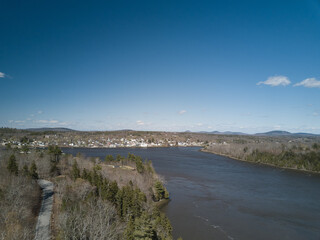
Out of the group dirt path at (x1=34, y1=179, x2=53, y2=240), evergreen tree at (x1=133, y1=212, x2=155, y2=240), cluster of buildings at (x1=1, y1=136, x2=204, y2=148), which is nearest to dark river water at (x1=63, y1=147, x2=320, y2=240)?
evergreen tree at (x1=133, y1=212, x2=155, y2=240)

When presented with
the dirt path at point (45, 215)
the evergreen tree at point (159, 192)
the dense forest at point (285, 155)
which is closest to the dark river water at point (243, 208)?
the evergreen tree at point (159, 192)

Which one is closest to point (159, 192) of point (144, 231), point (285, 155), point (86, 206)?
point (86, 206)

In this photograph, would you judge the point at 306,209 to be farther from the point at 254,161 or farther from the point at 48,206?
the point at 254,161

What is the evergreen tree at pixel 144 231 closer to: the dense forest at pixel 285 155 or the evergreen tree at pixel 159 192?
the evergreen tree at pixel 159 192

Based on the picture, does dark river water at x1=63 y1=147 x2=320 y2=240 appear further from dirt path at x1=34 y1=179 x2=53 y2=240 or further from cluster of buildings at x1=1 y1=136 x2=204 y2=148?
cluster of buildings at x1=1 y1=136 x2=204 y2=148

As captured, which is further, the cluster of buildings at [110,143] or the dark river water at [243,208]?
the cluster of buildings at [110,143]

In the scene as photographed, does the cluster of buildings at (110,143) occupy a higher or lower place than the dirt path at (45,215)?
higher

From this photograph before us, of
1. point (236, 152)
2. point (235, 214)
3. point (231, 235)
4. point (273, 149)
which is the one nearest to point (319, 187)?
point (235, 214)

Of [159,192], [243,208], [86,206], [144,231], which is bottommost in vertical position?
[243,208]

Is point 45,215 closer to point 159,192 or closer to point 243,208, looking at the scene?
point 159,192
